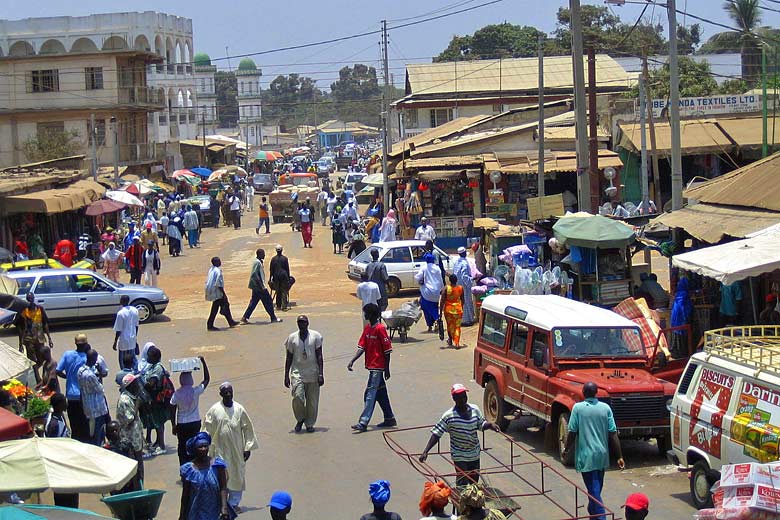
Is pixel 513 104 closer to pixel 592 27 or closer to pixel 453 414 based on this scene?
pixel 592 27

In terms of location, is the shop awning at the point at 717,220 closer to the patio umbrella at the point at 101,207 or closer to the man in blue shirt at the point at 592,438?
the man in blue shirt at the point at 592,438

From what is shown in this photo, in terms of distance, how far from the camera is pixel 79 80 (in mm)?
66062

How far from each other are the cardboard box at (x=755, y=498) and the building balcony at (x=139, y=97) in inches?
2415

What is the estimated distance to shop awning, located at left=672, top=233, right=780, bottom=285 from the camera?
555 inches

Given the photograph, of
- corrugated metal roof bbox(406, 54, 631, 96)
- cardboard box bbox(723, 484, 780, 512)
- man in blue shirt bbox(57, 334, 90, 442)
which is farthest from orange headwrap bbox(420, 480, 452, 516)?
corrugated metal roof bbox(406, 54, 631, 96)

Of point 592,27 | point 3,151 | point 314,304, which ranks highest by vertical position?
point 592,27

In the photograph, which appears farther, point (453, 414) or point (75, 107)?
point (75, 107)

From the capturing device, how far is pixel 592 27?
85938 millimetres

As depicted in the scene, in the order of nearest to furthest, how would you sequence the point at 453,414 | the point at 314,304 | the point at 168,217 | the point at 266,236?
the point at 453,414, the point at 314,304, the point at 168,217, the point at 266,236

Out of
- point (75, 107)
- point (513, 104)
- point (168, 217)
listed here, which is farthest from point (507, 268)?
point (75, 107)

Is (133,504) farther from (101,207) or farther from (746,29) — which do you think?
(746,29)

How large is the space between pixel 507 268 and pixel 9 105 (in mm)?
50465

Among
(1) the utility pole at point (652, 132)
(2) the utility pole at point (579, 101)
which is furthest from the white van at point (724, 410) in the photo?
(1) the utility pole at point (652, 132)

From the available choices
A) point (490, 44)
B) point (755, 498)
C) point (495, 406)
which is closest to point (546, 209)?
point (495, 406)
